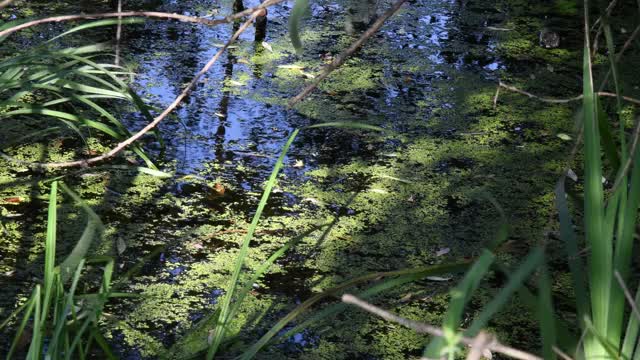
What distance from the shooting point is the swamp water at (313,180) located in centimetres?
193

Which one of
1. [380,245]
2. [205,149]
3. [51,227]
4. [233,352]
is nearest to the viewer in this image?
[51,227]

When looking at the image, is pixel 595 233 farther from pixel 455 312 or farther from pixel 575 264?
pixel 455 312

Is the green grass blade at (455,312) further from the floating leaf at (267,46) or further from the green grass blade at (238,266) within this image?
the floating leaf at (267,46)

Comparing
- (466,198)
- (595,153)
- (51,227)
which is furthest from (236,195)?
(595,153)

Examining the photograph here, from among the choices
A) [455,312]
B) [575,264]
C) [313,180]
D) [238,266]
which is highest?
[455,312]

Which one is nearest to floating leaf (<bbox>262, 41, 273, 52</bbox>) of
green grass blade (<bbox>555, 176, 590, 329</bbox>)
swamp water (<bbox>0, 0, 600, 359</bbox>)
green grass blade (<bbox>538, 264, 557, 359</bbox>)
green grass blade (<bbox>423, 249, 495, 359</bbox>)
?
swamp water (<bbox>0, 0, 600, 359</bbox>)

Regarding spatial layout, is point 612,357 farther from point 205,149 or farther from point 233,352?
point 205,149

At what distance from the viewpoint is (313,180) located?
254cm

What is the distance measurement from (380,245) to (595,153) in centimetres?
109

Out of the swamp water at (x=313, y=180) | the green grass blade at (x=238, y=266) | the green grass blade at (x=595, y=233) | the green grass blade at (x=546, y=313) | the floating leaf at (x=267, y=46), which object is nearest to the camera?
the green grass blade at (x=546, y=313)

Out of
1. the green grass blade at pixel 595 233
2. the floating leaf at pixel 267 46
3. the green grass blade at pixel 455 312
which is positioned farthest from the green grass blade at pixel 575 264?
the floating leaf at pixel 267 46

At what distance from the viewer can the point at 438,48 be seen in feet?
12.2

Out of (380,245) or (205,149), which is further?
(205,149)

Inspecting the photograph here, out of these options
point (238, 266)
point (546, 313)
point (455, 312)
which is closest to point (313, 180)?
point (238, 266)
